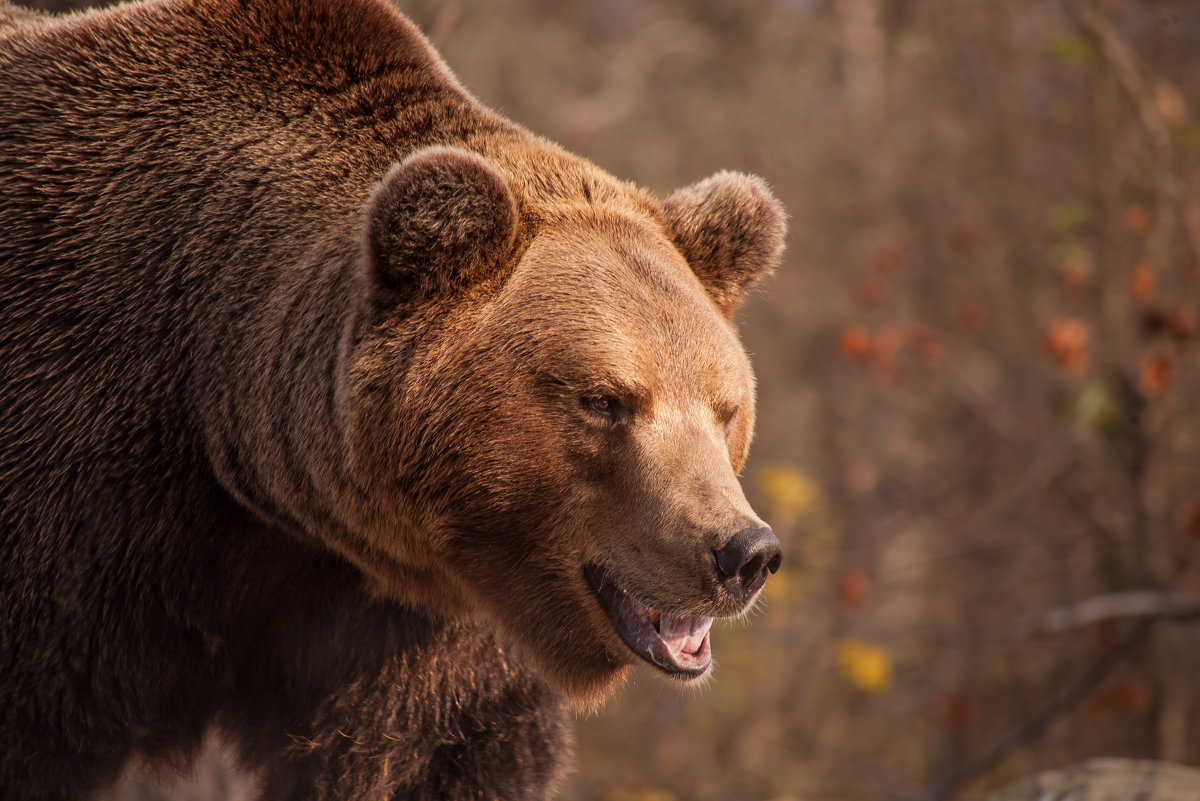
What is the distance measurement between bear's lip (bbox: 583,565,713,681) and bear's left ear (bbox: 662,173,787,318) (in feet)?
3.24

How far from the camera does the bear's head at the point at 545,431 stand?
9.55 ft

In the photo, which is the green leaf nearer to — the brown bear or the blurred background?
the blurred background

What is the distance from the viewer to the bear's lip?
10.1 feet

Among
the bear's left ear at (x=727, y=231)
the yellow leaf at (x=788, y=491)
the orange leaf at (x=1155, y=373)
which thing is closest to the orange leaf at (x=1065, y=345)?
the orange leaf at (x=1155, y=373)

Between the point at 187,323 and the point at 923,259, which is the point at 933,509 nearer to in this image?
the point at 923,259

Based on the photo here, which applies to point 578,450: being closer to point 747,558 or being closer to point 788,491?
point 747,558

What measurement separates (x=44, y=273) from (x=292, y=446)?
2.71 feet

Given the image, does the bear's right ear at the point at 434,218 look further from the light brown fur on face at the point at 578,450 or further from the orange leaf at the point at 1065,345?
the orange leaf at the point at 1065,345

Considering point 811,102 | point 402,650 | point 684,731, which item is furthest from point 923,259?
point 402,650

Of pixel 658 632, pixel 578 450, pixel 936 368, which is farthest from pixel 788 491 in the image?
pixel 578 450

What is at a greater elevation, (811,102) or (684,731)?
(811,102)

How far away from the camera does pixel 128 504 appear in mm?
3154

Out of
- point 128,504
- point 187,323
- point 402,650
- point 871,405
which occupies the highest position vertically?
point 187,323

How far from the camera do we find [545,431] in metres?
2.97
